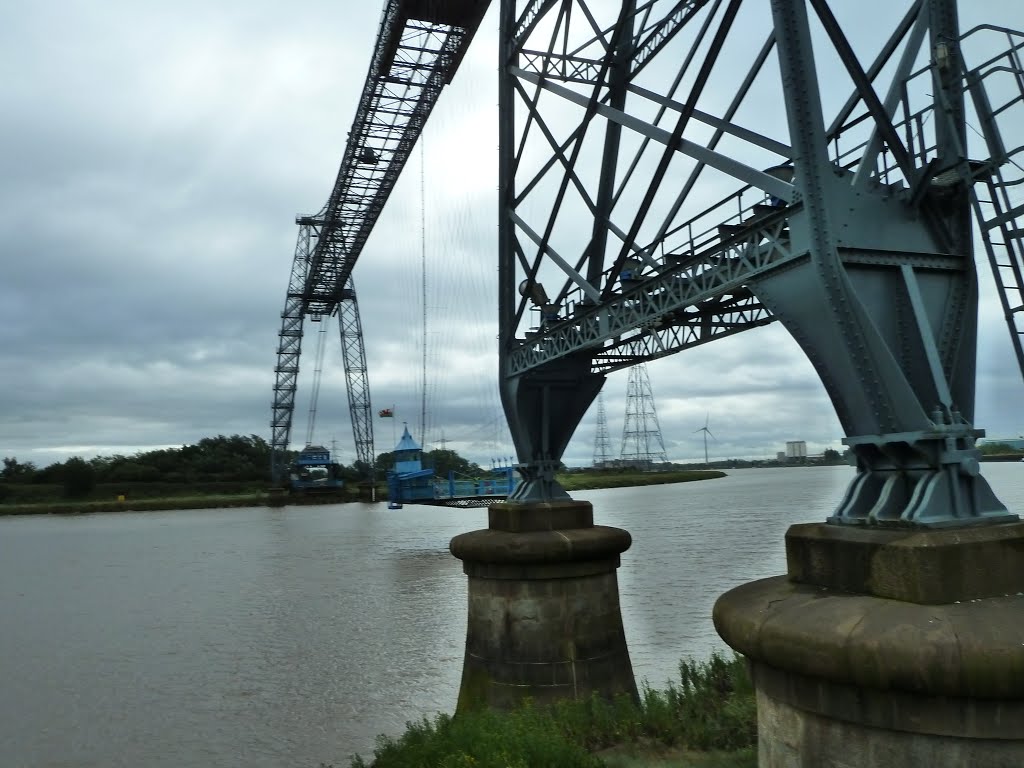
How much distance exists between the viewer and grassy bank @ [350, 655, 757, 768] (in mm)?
7203

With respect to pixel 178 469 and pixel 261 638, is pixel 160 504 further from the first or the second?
pixel 261 638

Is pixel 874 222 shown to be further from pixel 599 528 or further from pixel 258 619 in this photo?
pixel 258 619

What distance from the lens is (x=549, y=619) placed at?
10.8m

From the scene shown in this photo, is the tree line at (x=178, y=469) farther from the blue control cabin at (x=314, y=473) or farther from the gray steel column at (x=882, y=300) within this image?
the gray steel column at (x=882, y=300)

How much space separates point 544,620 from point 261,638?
11.5 m

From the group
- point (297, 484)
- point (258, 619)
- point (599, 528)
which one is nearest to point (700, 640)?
point (599, 528)

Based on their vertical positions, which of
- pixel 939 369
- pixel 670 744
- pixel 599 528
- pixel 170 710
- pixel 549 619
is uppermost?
pixel 939 369

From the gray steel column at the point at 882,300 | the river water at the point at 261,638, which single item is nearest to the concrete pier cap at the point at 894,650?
the gray steel column at the point at 882,300

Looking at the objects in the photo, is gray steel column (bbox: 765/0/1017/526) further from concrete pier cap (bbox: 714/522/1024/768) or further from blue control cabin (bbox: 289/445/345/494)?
blue control cabin (bbox: 289/445/345/494)

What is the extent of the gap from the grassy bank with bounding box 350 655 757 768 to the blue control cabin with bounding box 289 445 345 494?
77107 mm

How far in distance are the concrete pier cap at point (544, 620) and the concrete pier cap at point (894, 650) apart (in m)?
5.75

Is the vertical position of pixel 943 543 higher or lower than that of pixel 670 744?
higher

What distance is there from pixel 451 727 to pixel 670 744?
91.9 inches

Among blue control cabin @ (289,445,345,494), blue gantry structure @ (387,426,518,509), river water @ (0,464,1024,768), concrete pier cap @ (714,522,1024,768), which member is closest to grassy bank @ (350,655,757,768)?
concrete pier cap @ (714,522,1024,768)
